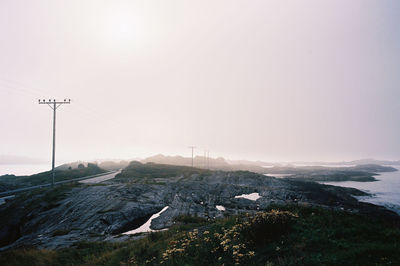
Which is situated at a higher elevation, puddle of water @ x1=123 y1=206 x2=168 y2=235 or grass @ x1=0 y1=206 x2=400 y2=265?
grass @ x1=0 y1=206 x2=400 y2=265

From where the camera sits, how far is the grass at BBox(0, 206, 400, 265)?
800 centimetres

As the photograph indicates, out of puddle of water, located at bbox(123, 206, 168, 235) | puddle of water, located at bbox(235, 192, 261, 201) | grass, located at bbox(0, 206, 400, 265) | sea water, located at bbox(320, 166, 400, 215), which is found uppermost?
grass, located at bbox(0, 206, 400, 265)

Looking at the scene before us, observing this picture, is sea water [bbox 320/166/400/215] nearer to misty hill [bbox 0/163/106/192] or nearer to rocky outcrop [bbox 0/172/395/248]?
rocky outcrop [bbox 0/172/395/248]

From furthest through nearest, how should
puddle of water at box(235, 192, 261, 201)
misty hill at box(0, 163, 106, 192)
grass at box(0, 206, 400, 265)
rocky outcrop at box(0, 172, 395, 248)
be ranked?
misty hill at box(0, 163, 106, 192) < puddle of water at box(235, 192, 261, 201) < rocky outcrop at box(0, 172, 395, 248) < grass at box(0, 206, 400, 265)

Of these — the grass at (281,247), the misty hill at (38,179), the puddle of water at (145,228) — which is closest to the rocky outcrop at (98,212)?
the puddle of water at (145,228)

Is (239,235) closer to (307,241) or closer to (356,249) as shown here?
(307,241)

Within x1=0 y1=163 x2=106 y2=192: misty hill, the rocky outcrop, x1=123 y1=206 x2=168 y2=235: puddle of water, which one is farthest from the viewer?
x1=0 y1=163 x2=106 y2=192: misty hill

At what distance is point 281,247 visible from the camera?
31.4 ft

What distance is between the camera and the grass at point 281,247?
8.00 metres

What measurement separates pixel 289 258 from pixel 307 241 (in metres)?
2.08

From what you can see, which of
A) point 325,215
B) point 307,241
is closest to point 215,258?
point 307,241

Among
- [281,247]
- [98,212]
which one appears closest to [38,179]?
[98,212]

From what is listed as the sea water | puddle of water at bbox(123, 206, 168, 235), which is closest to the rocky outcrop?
puddle of water at bbox(123, 206, 168, 235)

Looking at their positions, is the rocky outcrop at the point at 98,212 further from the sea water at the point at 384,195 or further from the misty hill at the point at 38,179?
the misty hill at the point at 38,179
